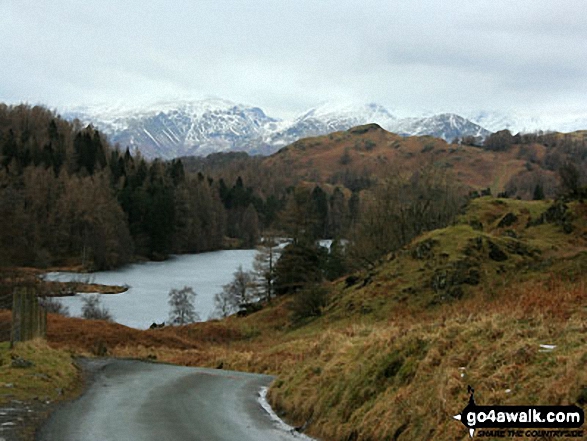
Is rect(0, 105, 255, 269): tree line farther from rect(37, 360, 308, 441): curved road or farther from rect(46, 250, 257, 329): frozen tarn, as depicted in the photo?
rect(37, 360, 308, 441): curved road

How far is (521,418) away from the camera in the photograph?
7.69 meters

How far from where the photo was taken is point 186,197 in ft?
472

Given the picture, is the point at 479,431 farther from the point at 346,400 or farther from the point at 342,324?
the point at 342,324

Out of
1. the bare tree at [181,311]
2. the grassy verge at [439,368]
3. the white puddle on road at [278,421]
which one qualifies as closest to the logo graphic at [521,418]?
the grassy verge at [439,368]

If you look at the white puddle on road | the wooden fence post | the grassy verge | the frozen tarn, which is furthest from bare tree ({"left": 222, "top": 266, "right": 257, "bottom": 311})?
the white puddle on road

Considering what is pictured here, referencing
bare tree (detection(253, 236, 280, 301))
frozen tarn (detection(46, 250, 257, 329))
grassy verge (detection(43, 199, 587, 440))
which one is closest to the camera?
grassy verge (detection(43, 199, 587, 440))

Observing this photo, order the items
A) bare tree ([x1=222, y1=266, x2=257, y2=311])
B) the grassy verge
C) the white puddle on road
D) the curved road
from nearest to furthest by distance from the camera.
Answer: the grassy verge, the curved road, the white puddle on road, bare tree ([x1=222, y1=266, x2=257, y2=311])

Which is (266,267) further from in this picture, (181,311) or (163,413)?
(163,413)

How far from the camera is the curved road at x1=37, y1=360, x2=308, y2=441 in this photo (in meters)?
10.5

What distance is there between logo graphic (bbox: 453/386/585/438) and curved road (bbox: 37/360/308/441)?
12.7 feet

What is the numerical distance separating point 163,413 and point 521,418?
7410mm

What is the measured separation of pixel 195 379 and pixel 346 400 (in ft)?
28.9

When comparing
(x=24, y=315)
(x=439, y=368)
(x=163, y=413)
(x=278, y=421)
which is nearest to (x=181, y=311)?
(x=24, y=315)

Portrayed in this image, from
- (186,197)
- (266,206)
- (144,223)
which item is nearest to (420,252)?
(144,223)
